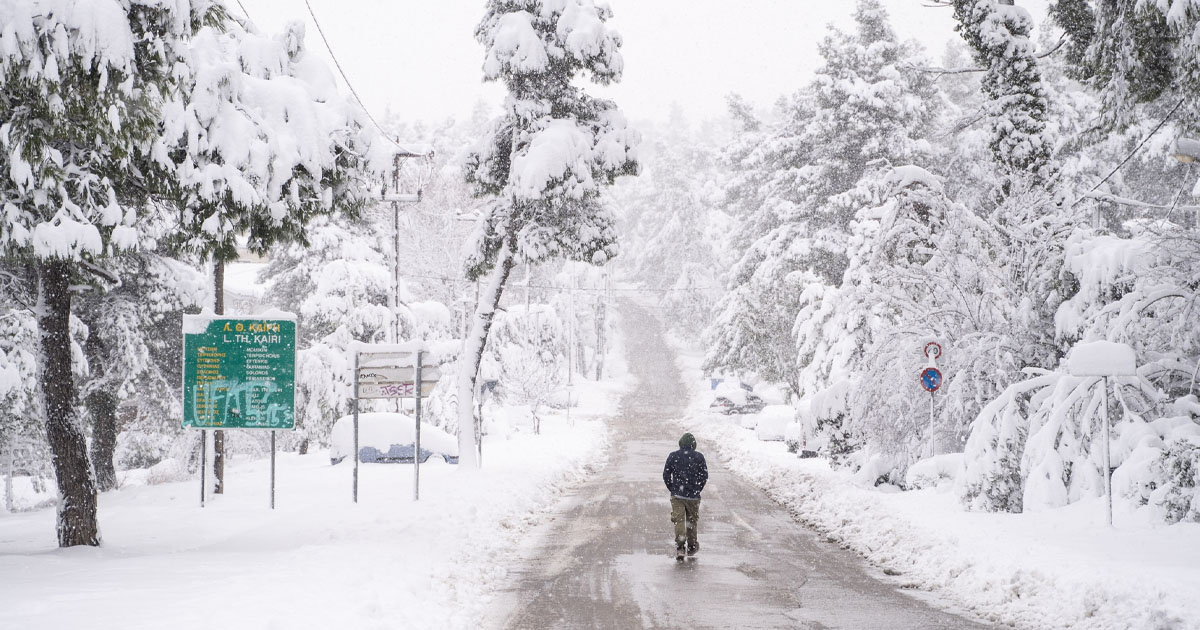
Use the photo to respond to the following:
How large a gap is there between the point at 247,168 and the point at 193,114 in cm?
81

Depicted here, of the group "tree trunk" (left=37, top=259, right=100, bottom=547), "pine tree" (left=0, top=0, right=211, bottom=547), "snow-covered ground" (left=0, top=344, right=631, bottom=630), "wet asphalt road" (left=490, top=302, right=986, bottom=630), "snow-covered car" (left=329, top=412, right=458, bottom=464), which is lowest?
"wet asphalt road" (left=490, top=302, right=986, bottom=630)

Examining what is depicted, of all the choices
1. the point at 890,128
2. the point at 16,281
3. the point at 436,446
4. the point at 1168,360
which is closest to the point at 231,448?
the point at 436,446

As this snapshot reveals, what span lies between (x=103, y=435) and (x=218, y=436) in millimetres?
5293

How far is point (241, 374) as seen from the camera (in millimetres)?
14367

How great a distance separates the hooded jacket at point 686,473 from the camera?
42.5 ft

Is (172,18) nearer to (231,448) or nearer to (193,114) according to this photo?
(193,114)

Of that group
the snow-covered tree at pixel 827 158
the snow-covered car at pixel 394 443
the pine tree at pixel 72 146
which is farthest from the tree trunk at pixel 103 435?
the snow-covered tree at pixel 827 158

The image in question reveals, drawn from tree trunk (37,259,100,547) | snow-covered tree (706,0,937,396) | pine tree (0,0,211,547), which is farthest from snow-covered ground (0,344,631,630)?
snow-covered tree (706,0,937,396)

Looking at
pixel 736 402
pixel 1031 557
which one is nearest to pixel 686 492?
pixel 1031 557

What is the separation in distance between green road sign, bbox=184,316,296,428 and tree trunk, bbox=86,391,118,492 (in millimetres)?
8814

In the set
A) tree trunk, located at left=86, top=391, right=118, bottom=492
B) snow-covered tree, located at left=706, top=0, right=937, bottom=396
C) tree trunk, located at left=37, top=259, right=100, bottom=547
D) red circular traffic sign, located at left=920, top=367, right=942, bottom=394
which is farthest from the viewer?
snow-covered tree, located at left=706, top=0, right=937, bottom=396

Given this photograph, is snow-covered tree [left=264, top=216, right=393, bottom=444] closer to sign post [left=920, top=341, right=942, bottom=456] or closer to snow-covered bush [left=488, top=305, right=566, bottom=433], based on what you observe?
snow-covered bush [left=488, top=305, right=566, bottom=433]

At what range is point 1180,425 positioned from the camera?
1194cm

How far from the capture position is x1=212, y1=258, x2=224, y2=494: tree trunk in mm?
19031
